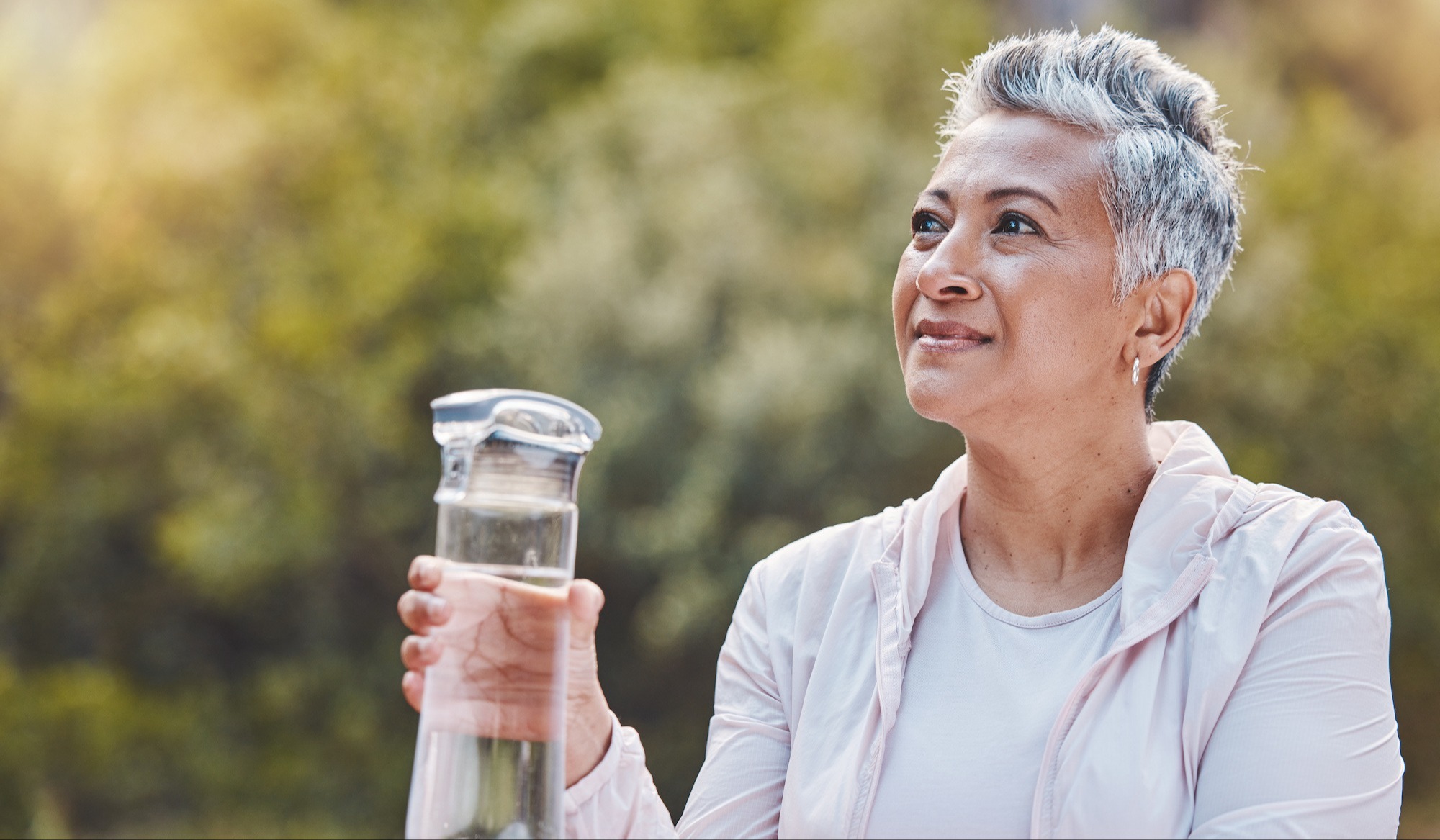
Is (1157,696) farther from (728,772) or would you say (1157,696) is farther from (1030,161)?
(1030,161)

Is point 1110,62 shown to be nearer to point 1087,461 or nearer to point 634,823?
point 1087,461

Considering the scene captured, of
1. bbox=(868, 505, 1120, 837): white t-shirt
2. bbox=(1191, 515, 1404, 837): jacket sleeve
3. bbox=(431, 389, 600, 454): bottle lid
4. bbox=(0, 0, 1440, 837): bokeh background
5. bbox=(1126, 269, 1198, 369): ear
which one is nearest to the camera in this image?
bbox=(431, 389, 600, 454): bottle lid

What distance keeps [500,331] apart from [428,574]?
7637 millimetres

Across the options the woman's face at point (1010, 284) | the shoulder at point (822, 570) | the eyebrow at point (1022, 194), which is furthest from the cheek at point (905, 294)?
the shoulder at point (822, 570)

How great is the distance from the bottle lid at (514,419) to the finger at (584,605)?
0.11 metres

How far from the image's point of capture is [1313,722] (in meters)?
1.06

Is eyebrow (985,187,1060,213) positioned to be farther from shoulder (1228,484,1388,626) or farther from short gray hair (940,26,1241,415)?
shoulder (1228,484,1388,626)

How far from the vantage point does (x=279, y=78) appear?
10.7 meters

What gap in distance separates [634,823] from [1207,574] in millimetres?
555

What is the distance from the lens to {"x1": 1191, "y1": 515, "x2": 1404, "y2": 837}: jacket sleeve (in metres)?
1.04

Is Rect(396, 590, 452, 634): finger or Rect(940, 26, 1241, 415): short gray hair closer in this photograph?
Rect(396, 590, 452, 634): finger

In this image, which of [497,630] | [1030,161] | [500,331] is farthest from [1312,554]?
[500,331]

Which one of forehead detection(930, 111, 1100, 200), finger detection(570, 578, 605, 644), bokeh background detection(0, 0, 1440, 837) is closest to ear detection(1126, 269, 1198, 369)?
forehead detection(930, 111, 1100, 200)

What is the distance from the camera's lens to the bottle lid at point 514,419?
867mm
